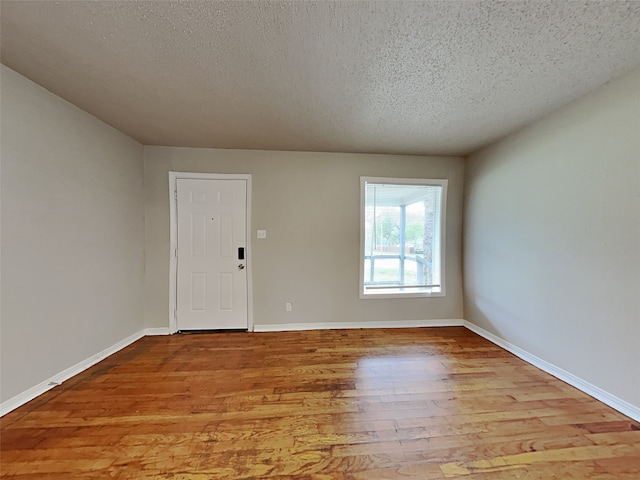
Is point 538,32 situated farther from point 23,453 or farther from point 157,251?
point 157,251

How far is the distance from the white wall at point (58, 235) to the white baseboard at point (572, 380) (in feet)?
14.3

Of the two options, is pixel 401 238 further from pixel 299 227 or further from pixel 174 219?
pixel 174 219

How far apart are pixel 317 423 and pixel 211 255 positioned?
2.33 metres

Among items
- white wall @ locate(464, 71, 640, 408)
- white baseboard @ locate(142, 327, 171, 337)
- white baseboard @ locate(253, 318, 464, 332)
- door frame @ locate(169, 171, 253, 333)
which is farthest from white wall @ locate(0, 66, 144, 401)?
white wall @ locate(464, 71, 640, 408)

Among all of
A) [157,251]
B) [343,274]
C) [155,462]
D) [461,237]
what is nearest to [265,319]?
[343,274]

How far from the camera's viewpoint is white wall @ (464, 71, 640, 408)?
67.2 inches

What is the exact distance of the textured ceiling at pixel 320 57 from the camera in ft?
3.95

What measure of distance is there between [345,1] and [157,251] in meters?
3.20

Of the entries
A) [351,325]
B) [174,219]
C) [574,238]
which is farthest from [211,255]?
[574,238]

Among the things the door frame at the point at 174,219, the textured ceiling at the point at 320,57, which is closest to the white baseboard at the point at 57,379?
the door frame at the point at 174,219

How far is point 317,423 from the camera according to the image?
1.60m

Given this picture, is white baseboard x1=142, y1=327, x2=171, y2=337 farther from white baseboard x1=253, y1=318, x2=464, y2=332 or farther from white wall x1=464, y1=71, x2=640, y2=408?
white wall x1=464, y1=71, x2=640, y2=408

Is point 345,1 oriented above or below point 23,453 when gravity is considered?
above

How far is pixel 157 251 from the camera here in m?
3.05
